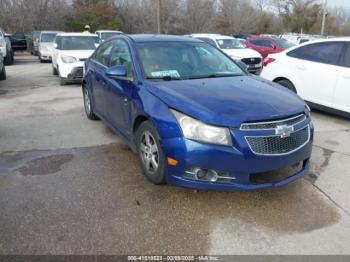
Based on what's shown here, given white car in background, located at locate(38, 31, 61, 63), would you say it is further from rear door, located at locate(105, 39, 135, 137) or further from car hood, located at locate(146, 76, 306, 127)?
car hood, located at locate(146, 76, 306, 127)

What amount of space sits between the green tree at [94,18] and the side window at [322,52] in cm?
3429

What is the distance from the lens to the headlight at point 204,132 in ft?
10.5

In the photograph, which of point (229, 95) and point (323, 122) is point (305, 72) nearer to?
point (323, 122)

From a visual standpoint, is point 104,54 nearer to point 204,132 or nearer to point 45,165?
point 45,165

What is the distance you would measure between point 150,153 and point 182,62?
1346 millimetres

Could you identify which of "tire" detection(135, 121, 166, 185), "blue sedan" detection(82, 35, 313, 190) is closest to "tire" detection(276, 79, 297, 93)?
"blue sedan" detection(82, 35, 313, 190)

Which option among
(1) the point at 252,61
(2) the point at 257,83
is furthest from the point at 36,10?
(2) the point at 257,83

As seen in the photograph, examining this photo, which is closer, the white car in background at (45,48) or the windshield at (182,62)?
the windshield at (182,62)

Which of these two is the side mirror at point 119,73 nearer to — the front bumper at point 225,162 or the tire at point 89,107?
the front bumper at point 225,162

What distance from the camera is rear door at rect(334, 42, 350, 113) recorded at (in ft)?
20.8

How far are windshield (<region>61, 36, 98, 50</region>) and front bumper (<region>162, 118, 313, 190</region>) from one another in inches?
371

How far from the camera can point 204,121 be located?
10.6 ft

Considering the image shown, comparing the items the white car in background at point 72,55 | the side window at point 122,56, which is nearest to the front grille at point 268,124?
the side window at point 122,56

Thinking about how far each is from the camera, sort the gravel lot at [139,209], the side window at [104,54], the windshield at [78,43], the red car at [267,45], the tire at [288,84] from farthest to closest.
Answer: the red car at [267,45], the windshield at [78,43], the tire at [288,84], the side window at [104,54], the gravel lot at [139,209]
